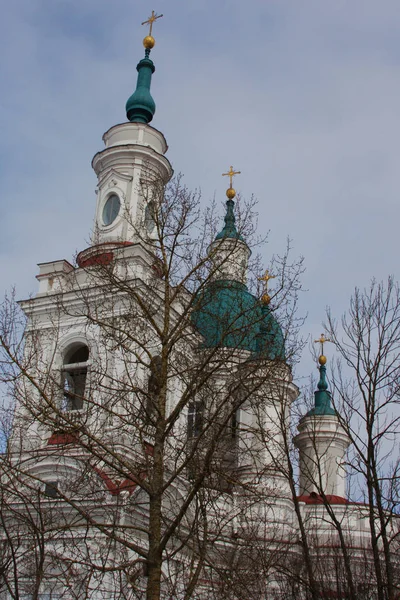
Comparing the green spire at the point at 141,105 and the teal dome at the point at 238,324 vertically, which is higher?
the green spire at the point at 141,105

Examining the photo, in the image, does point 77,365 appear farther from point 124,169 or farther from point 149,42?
point 149,42

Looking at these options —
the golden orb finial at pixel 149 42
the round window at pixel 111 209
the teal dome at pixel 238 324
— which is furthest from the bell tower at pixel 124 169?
the teal dome at pixel 238 324

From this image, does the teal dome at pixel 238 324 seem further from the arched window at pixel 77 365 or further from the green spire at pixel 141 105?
the green spire at pixel 141 105

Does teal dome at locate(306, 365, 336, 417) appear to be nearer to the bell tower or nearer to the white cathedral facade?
the bell tower

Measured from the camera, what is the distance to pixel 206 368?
10.6 metres

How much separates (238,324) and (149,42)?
15358 millimetres

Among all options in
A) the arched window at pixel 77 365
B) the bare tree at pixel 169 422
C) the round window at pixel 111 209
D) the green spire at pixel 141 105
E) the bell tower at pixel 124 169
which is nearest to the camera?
the bare tree at pixel 169 422

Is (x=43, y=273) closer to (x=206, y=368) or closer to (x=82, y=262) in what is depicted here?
(x=82, y=262)

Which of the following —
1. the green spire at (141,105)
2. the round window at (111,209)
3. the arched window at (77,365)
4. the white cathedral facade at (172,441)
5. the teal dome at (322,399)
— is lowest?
the white cathedral facade at (172,441)

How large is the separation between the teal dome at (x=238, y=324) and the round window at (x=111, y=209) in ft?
33.7

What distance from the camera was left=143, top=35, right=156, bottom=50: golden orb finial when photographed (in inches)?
958

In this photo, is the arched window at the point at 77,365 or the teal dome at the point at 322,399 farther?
the teal dome at the point at 322,399

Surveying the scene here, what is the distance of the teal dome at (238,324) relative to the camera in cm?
1041

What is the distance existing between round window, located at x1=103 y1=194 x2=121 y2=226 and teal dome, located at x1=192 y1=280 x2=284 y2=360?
10.3 meters
